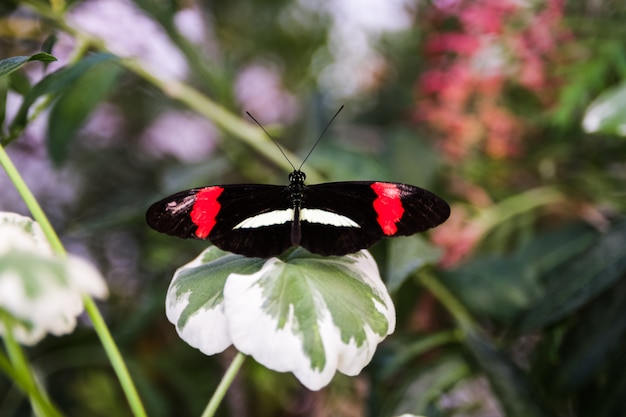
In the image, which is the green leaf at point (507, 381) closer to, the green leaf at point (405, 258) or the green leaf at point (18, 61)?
the green leaf at point (405, 258)

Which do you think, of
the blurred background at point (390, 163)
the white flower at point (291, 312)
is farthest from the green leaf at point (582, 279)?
the white flower at point (291, 312)

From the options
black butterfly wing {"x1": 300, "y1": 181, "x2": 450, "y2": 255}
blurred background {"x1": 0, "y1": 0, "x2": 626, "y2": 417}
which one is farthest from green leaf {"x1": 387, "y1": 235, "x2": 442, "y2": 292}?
black butterfly wing {"x1": 300, "y1": 181, "x2": 450, "y2": 255}

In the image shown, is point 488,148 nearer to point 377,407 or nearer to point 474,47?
point 474,47

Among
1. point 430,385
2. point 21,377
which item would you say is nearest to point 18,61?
point 21,377

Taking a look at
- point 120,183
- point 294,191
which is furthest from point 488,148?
point 120,183

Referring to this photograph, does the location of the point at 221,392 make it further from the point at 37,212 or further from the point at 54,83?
the point at 54,83
